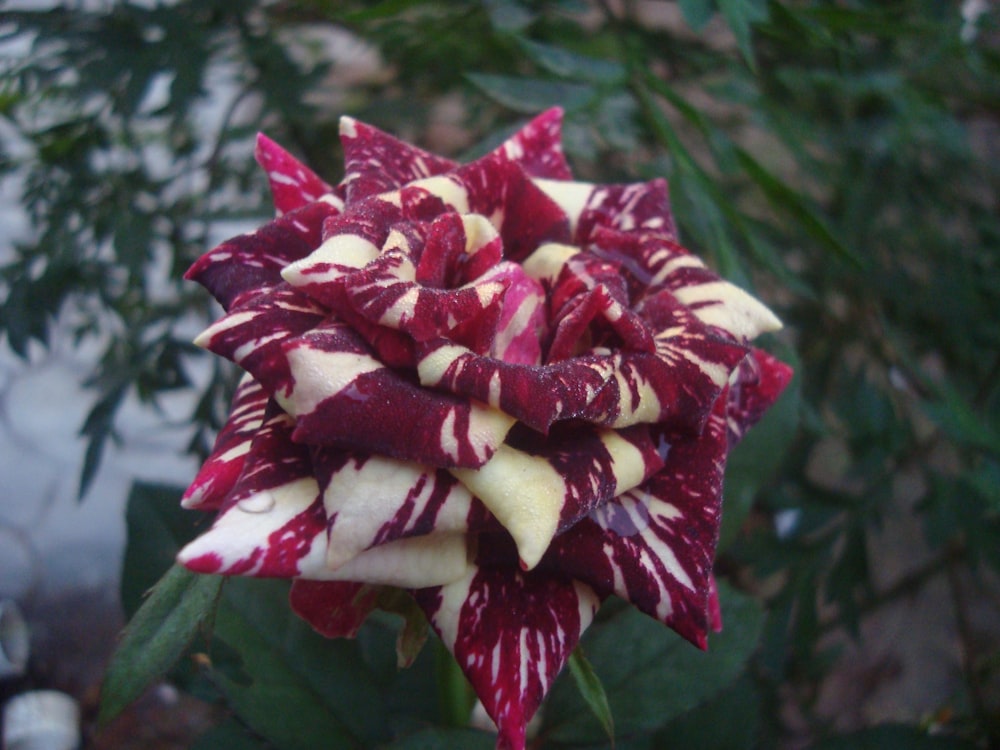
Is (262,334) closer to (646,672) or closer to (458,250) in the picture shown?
(458,250)

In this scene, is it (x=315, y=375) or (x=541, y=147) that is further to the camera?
(x=541, y=147)

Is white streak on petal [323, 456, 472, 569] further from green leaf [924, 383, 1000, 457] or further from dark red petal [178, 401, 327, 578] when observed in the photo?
green leaf [924, 383, 1000, 457]

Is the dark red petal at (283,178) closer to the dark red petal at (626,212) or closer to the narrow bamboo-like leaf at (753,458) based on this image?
the dark red petal at (626,212)

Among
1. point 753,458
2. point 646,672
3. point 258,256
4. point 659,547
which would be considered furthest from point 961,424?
point 258,256

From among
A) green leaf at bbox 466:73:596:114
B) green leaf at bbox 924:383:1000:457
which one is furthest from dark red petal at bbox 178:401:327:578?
green leaf at bbox 924:383:1000:457

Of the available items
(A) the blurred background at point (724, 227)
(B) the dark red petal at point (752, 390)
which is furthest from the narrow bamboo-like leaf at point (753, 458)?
(B) the dark red petal at point (752, 390)

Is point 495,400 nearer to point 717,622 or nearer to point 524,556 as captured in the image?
point 524,556

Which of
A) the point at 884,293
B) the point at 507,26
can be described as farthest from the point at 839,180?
the point at 507,26
